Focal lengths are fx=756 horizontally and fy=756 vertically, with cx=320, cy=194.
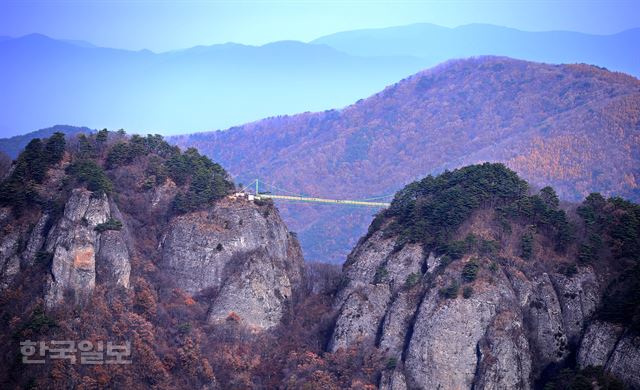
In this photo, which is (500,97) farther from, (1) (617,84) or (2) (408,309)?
(2) (408,309)

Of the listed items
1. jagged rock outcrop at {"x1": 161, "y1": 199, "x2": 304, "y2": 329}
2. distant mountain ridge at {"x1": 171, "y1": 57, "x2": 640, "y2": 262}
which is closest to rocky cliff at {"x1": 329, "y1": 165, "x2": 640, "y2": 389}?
jagged rock outcrop at {"x1": 161, "y1": 199, "x2": 304, "y2": 329}

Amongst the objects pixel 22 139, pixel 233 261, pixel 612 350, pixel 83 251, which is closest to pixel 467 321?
pixel 612 350

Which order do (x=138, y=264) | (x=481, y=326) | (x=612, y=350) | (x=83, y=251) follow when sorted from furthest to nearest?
(x=138, y=264), (x=83, y=251), (x=481, y=326), (x=612, y=350)

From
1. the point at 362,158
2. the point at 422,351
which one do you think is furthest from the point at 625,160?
the point at 422,351

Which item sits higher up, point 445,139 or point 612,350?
point 445,139

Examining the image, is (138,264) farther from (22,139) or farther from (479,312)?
(22,139)

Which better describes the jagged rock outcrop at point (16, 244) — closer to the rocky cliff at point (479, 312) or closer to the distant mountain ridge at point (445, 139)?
the rocky cliff at point (479, 312)
